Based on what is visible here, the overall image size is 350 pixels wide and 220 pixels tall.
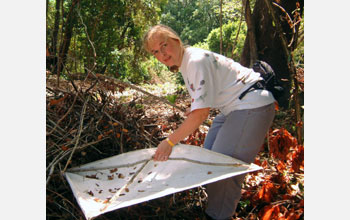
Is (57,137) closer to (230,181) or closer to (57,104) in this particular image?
(57,104)

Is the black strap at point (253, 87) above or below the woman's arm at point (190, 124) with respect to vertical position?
above

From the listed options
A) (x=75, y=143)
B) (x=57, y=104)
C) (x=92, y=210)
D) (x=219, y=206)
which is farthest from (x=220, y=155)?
(x=57, y=104)

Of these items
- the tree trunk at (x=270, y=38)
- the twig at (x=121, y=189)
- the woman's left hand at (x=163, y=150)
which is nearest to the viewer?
the twig at (x=121, y=189)

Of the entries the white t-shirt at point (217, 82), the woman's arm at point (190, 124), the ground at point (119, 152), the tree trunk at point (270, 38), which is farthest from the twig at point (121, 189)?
the tree trunk at point (270, 38)

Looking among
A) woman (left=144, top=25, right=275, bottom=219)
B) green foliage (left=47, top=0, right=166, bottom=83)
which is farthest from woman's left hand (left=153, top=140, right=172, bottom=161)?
green foliage (left=47, top=0, right=166, bottom=83)

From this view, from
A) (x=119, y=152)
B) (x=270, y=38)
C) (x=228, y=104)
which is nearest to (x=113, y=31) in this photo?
(x=270, y=38)

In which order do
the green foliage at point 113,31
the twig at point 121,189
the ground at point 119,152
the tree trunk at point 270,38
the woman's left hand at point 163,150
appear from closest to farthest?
the twig at point 121,189 < the woman's left hand at point 163,150 < the ground at point 119,152 < the tree trunk at point 270,38 < the green foliage at point 113,31

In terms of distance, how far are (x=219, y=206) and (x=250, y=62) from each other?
A: 3105mm

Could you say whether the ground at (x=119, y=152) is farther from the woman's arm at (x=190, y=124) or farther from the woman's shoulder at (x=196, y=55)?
the woman's shoulder at (x=196, y=55)

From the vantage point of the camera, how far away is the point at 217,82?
198cm

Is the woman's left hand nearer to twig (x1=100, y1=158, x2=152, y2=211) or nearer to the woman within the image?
the woman

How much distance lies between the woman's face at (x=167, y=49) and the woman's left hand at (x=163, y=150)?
0.55m

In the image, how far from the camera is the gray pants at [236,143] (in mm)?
1990

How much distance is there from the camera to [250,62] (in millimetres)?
4707
